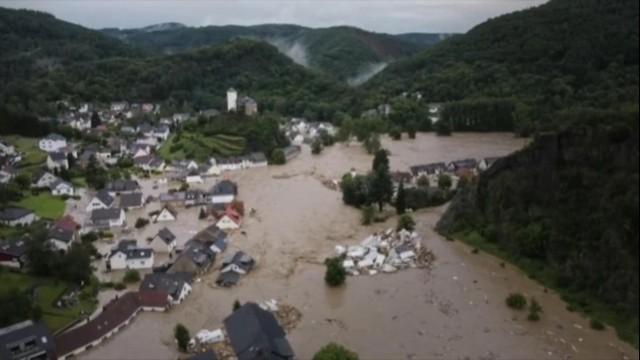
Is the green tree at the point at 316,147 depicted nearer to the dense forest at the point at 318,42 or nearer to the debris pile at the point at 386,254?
the debris pile at the point at 386,254

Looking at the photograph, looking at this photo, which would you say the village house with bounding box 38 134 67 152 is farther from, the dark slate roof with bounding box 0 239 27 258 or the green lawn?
the dark slate roof with bounding box 0 239 27 258

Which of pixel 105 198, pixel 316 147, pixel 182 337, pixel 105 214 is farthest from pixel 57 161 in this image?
pixel 182 337

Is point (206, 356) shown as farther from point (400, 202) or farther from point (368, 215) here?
point (400, 202)

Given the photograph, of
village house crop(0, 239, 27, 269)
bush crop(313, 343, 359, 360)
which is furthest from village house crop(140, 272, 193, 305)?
bush crop(313, 343, 359, 360)

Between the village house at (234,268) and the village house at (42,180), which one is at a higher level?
the village house at (42,180)

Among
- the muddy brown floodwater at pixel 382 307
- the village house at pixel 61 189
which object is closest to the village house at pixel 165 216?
the muddy brown floodwater at pixel 382 307

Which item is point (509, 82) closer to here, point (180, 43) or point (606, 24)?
point (606, 24)

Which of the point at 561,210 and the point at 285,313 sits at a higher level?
the point at 561,210
